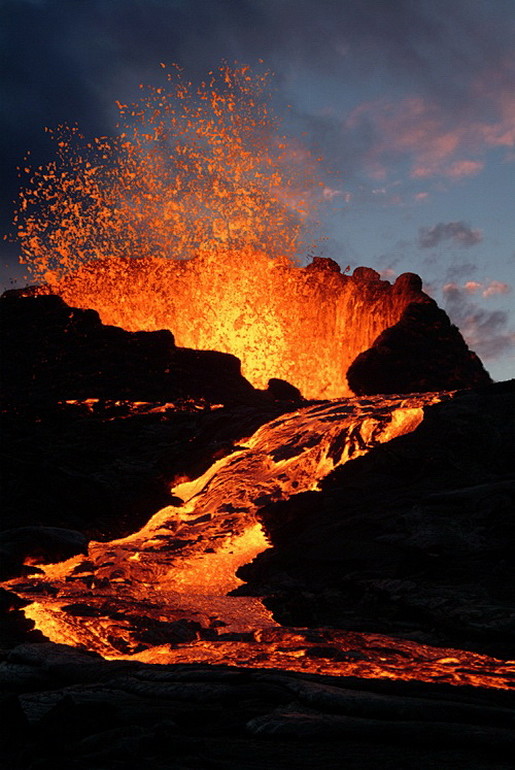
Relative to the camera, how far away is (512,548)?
10234mm

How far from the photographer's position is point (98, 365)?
2500 centimetres

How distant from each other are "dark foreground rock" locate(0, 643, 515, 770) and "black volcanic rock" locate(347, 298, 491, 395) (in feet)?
71.3

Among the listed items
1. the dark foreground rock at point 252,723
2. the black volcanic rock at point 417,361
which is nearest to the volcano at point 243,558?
the dark foreground rock at point 252,723

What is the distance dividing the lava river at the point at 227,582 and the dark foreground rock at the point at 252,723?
107cm

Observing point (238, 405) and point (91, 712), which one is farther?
point (238, 405)

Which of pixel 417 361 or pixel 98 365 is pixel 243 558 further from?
pixel 417 361

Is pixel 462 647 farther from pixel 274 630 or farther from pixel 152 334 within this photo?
pixel 152 334

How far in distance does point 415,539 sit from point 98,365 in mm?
16733

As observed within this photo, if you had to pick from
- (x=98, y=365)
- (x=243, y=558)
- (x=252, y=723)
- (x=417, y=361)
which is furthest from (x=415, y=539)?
(x=417, y=361)

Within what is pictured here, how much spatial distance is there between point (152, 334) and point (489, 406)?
47.8 feet

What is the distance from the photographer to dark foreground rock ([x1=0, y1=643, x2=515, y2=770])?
3.64 meters

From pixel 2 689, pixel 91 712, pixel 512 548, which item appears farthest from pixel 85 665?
pixel 512 548

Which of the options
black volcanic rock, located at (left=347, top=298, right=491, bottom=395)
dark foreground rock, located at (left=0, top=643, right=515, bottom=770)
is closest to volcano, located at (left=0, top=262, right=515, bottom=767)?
dark foreground rock, located at (left=0, top=643, right=515, bottom=770)

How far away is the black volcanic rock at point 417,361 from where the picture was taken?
26.5m
